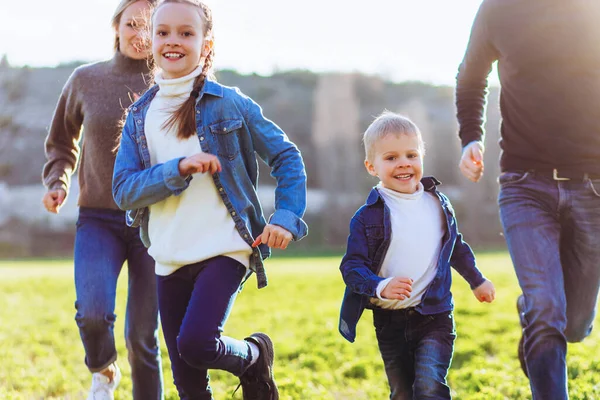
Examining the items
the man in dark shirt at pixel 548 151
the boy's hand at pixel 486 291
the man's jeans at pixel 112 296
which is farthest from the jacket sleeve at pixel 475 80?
the man's jeans at pixel 112 296

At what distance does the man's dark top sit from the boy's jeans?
103 cm

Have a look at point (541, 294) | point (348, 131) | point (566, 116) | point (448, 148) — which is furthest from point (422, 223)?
point (448, 148)

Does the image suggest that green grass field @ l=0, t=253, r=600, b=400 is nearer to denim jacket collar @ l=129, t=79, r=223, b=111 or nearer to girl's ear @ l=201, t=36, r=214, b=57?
denim jacket collar @ l=129, t=79, r=223, b=111

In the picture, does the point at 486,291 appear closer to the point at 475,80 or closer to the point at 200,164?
the point at 475,80

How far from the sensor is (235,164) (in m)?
4.07

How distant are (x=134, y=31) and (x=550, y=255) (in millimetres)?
2640

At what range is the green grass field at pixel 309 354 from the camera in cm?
618

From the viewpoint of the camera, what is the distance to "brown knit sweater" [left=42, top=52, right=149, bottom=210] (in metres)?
4.93

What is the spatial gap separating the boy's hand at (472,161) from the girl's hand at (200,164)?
5.05 ft

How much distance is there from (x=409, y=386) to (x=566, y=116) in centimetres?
164

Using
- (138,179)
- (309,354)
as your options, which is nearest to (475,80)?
(138,179)

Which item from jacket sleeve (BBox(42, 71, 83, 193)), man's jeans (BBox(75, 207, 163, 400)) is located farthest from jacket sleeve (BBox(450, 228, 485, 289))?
jacket sleeve (BBox(42, 71, 83, 193))

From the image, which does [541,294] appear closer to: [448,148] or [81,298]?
[81,298]

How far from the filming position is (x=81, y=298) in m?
4.73
